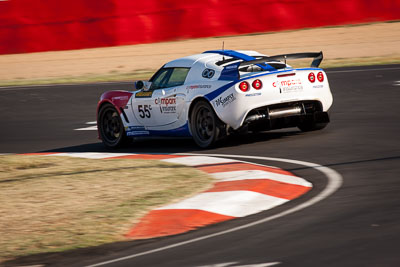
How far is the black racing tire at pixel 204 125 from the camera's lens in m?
10.9

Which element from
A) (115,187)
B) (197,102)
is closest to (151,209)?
(115,187)

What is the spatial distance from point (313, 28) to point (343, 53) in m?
1.48

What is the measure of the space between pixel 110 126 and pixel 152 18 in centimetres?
1411

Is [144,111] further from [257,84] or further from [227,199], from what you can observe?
[227,199]

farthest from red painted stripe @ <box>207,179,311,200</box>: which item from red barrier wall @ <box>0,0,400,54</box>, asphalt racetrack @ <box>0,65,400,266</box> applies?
red barrier wall @ <box>0,0,400,54</box>

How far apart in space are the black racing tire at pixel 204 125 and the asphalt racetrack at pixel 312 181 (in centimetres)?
23

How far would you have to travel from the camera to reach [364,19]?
87.7 feet

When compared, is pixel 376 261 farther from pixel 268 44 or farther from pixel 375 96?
pixel 268 44

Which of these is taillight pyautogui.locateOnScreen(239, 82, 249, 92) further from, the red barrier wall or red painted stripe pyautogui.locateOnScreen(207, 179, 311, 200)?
the red barrier wall

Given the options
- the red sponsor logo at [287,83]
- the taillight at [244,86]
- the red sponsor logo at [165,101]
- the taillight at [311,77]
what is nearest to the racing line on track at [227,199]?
the taillight at [244,86]

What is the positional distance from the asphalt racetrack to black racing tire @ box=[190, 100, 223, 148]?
0.23m

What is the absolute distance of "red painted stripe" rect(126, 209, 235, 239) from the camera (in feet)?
21.0

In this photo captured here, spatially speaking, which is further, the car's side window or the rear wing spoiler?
the car's side window

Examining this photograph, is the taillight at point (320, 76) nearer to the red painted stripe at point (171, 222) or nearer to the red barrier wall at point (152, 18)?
the red painted stripe at point (171, 222)
